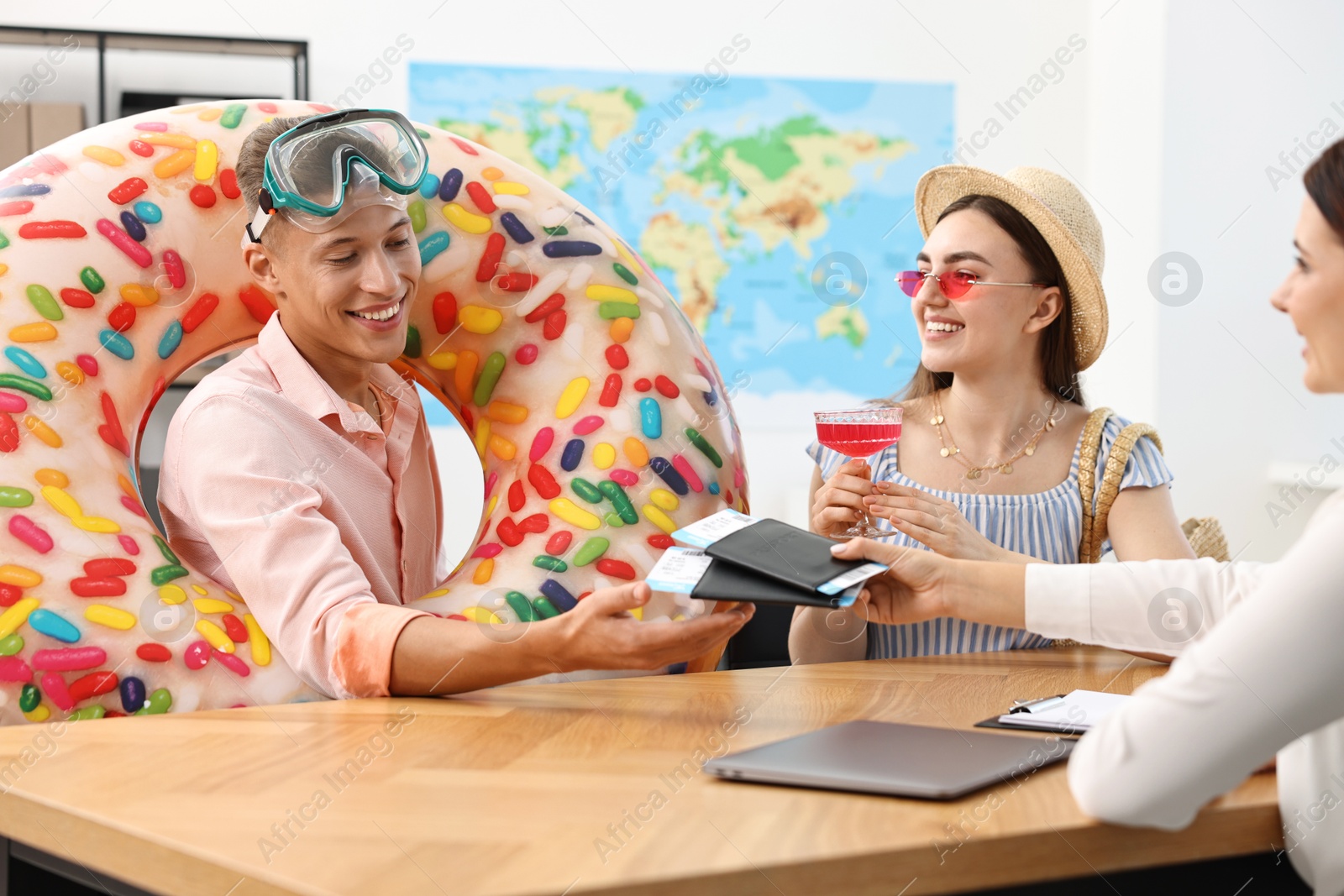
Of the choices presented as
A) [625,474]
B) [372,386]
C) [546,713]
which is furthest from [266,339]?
[546,713]

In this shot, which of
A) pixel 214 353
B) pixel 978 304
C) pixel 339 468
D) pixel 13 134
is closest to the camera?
pixel 339 468

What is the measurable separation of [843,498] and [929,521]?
117mm

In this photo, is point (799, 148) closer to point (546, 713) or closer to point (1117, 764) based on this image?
point (546, 713)

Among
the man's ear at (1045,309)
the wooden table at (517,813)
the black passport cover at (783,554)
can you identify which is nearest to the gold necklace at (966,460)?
the man's ear at (1045,309)

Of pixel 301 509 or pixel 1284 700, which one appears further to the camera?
pixel 301 509

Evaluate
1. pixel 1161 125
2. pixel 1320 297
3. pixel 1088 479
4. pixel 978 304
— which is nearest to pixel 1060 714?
pixel 1320 297

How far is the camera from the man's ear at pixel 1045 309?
191cm

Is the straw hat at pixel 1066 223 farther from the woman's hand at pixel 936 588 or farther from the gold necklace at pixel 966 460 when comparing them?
the woman's hand at pixel 936 588

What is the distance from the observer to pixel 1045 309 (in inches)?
75.6

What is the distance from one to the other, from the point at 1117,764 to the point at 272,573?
0.91 meters

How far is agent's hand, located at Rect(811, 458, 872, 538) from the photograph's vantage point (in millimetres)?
1578

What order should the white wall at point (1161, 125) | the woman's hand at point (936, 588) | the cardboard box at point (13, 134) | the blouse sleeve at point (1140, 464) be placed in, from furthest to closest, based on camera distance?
the white wall at point (1161, 125) → the cardboard box at point (13, 134) → the blouse sleeve at point (1140, 464) → the woman's hand at point (936, 588)

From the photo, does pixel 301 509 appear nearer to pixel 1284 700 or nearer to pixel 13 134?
pixel 1284 700

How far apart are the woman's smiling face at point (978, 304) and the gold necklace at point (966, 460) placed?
0.28 ft
